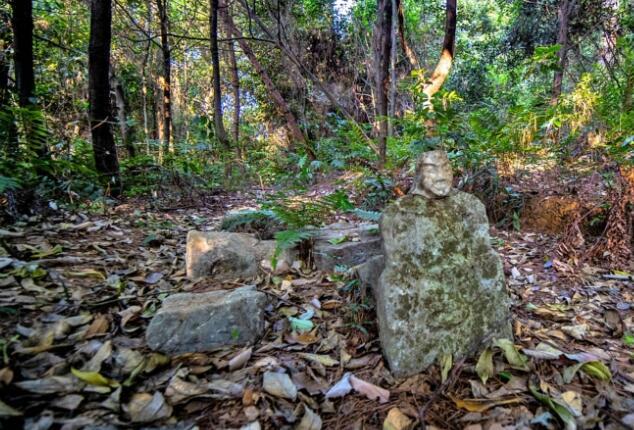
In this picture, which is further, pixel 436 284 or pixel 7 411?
pixel 436 284

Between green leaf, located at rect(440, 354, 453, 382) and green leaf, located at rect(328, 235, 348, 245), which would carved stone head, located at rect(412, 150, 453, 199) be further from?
green leaf, located at rect(328, 235, 348, 245)

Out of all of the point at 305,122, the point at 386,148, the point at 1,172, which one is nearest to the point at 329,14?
the point at 305,122

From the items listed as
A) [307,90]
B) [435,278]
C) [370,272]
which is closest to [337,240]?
[370,272]

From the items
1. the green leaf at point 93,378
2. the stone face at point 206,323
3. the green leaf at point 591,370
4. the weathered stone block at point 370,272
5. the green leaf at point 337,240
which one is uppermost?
the green leaf at point 337,240

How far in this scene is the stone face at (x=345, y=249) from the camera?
264 centimetres

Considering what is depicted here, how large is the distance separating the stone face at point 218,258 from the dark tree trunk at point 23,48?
2.48 meters

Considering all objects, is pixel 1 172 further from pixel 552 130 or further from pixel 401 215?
pixel 552 130

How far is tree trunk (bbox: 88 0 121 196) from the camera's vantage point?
163 inches

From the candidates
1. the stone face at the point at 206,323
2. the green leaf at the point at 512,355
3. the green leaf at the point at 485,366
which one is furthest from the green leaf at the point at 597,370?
the stone face at the point at 206,323

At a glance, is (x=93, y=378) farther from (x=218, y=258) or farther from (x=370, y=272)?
(x=370, y=272)

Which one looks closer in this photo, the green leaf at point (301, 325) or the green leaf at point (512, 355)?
the green leaf at point (512, 355)

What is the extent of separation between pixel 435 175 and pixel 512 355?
2.93ft

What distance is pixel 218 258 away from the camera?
2.49 metres

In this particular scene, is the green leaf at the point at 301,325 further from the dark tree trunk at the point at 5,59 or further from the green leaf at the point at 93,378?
the dark tree trunk at the point at 5,59
